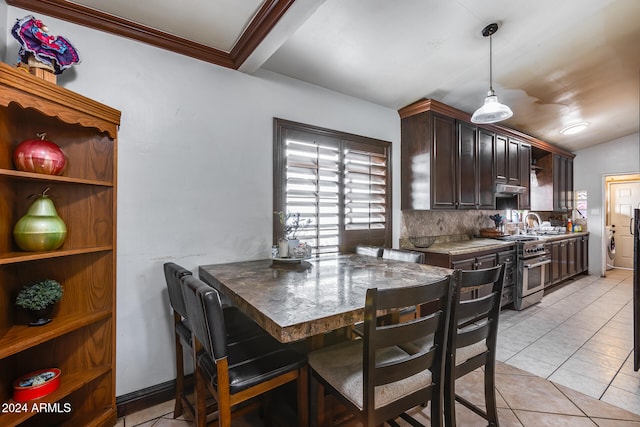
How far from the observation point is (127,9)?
68.2 inches

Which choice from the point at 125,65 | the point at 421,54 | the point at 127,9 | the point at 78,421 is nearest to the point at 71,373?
the point at 78,421

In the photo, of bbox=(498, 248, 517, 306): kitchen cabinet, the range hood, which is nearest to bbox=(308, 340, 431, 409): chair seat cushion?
bbox=(498, 248, 517, 306): kitchen cabinet

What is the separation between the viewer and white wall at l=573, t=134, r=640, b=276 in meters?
5.42

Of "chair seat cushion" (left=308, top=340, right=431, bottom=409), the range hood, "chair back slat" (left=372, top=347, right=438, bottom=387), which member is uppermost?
the range hood

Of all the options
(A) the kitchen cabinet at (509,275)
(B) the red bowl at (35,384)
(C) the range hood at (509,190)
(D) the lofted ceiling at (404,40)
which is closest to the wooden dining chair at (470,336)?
(D) the lofted ceiling at (404,40)

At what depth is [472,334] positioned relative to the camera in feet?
4.59

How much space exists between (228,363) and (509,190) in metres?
4.39

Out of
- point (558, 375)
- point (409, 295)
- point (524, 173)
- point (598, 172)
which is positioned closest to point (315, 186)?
point (409, 295)

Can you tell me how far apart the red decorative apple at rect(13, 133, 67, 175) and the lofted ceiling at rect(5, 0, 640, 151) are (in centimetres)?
83

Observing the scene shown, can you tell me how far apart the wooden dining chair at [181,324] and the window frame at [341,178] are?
0.83m

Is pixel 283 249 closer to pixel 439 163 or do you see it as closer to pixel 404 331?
pixel 404 331

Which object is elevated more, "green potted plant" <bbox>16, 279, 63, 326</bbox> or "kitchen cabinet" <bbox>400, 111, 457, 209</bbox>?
"kitchen cabinet" <bbox>400, 111, 457, 209</bbox>

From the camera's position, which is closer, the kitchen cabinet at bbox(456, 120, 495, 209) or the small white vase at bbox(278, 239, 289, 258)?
the small white vase at bbox(278, 239, 289, 258)

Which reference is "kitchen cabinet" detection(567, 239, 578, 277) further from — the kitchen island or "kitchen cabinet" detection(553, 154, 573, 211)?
"kitchen cabinet" detection(553, 154, 573, 211)
